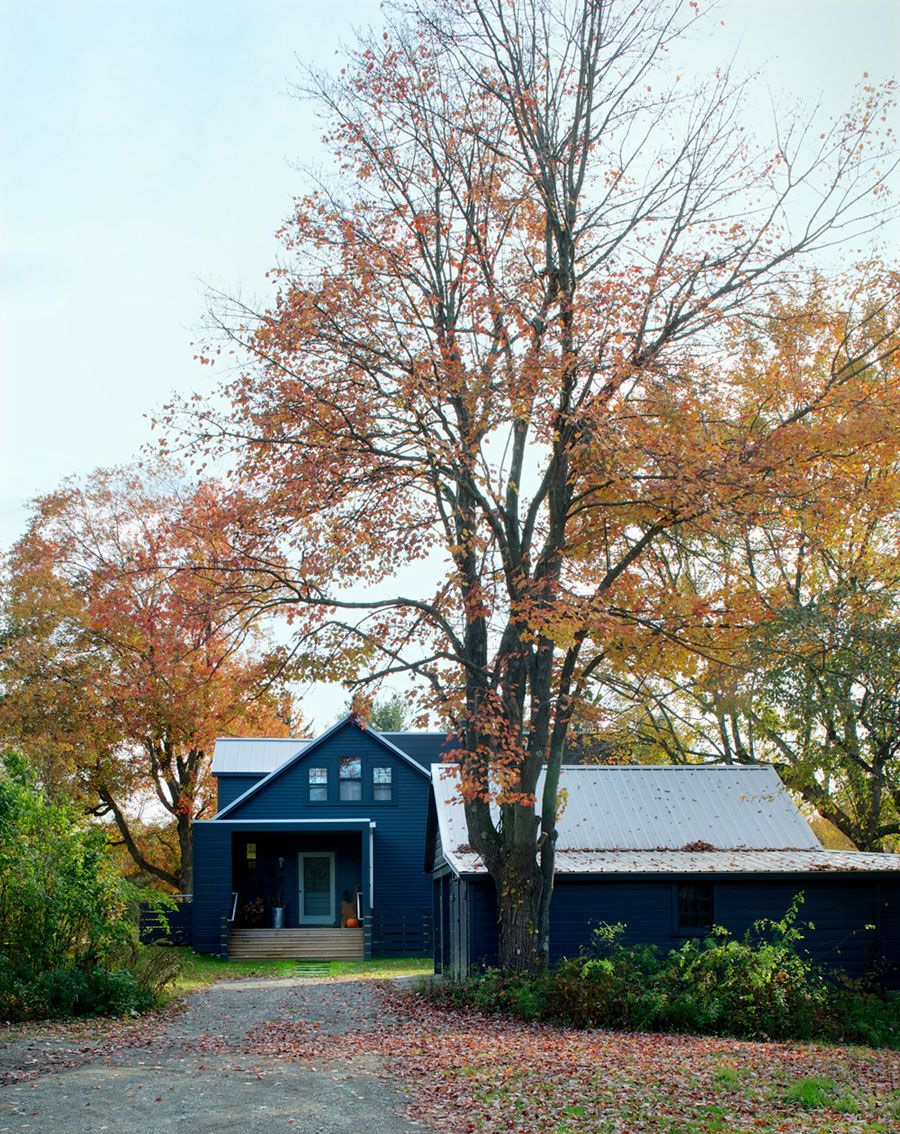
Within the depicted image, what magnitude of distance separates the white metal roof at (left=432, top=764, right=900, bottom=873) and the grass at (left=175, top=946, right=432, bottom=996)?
6.35 metres

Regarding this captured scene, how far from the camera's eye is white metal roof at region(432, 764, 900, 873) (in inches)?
842

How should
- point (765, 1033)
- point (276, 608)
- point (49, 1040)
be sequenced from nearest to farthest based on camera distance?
point (49, 1040) → point (765, 1033) → point (276, 608)

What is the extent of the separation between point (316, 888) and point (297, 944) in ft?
9.51

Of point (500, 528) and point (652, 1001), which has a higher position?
point (500, 528)

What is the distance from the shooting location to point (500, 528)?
61.4 feet

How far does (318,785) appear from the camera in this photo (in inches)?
1411

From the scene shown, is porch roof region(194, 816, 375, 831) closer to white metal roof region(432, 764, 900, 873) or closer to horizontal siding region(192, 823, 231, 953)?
horizontal siding region(192, 823, 231, 953)

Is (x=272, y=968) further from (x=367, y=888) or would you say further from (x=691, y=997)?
(x=691, y=997)

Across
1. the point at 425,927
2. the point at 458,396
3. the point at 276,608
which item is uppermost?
the point at 458,396

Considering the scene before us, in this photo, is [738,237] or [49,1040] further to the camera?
[738,237]

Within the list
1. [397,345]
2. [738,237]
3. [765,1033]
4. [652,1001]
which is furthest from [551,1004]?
[738,237]

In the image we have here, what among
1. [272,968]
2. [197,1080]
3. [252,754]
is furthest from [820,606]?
[252,754]

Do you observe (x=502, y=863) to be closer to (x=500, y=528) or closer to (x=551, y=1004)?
(x=551, y=1004)

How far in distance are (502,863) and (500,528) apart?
5.64 metres
